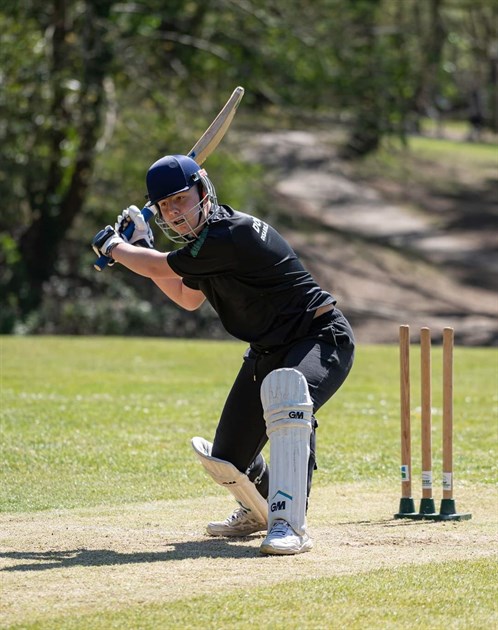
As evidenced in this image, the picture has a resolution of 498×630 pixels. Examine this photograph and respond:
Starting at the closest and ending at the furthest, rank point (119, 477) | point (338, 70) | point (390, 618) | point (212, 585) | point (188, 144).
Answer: point (390, 618), point (212, 585), point (119, 477), point (188, 144), point (338, 70)

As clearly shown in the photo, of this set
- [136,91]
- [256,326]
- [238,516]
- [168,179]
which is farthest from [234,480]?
[136,91]

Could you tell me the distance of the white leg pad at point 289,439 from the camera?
19.2 feet

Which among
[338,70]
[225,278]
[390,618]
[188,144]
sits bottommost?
[390,618]

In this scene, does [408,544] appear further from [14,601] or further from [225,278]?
[14,601]

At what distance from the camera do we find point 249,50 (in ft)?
76.7

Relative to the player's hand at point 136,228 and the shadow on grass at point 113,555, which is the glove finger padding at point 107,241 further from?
the shadow on grass at point 113,555

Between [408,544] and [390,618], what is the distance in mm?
1591

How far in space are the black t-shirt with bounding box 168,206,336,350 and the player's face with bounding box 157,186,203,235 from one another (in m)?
0.07

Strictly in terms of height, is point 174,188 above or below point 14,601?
above

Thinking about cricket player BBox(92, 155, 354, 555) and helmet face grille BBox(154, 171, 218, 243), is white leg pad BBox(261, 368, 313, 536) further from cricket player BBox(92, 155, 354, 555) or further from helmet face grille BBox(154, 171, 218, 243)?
helmet face grille BBox(154, 171, 218, 243)

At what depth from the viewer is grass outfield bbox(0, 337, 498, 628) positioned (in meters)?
4.73

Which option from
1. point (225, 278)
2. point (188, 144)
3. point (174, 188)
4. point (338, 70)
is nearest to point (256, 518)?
point (225, 278)

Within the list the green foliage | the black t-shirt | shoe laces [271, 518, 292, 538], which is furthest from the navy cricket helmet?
the green foliage

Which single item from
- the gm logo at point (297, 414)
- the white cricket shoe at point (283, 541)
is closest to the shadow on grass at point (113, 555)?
the white cricket shoe at point (283, 541)
